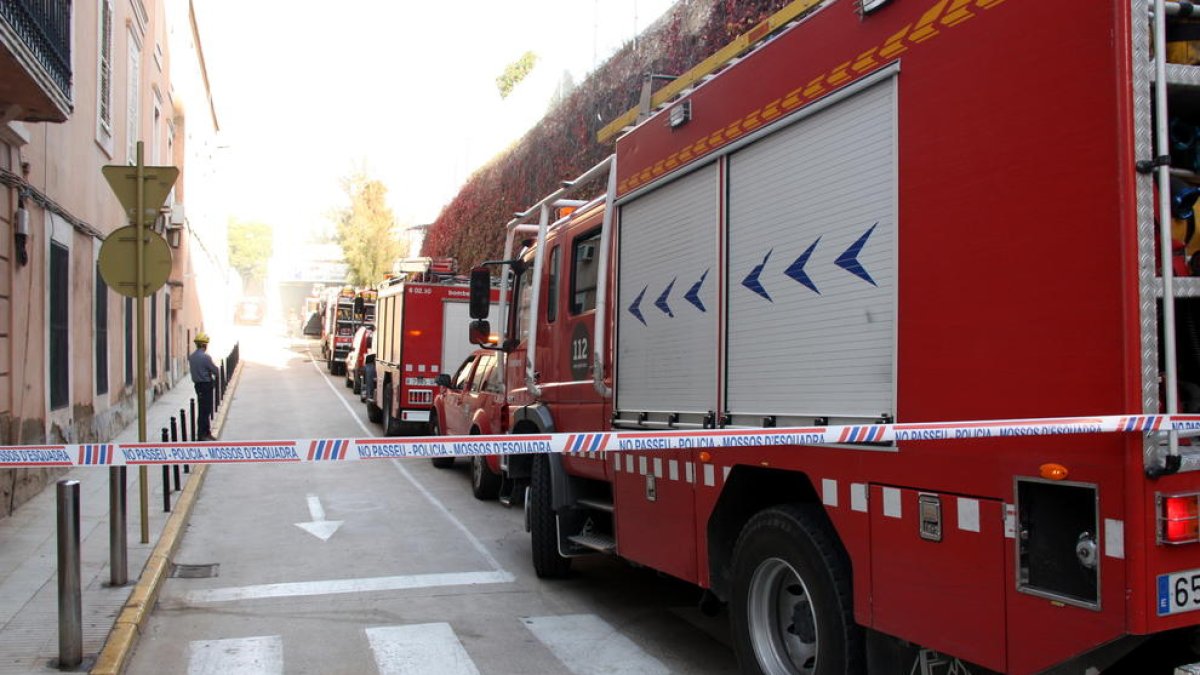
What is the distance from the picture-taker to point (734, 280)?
4.65 m

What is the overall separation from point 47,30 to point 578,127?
43.1 feet

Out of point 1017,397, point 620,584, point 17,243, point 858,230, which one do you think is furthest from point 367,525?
point 1017,397

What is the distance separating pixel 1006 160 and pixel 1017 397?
0.80 m

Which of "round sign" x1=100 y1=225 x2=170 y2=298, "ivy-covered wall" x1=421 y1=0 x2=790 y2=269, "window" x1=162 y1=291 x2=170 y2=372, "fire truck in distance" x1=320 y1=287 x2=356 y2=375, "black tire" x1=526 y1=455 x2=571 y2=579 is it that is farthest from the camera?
"fire truck in distance" x1=320 y1=287 x2=356 y2=375

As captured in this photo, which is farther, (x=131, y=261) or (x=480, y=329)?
(x=480, y=329)

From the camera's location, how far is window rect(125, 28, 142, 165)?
638 inches

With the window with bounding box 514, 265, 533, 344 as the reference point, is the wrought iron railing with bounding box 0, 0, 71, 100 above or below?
above

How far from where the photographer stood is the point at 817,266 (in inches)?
157

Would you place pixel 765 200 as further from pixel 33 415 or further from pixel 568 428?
pixel 33 415

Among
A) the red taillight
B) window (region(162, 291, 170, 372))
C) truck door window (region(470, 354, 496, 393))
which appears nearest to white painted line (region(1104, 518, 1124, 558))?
the red taillight

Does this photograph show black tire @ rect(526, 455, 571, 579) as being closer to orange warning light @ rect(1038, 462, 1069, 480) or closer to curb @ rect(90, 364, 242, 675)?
curb @ rect(90, 364, 242, 675)

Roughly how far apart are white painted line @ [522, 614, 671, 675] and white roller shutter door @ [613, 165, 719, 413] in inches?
58.6

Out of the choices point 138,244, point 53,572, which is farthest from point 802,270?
point 53,572

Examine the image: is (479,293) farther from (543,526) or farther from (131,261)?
(131,261)
